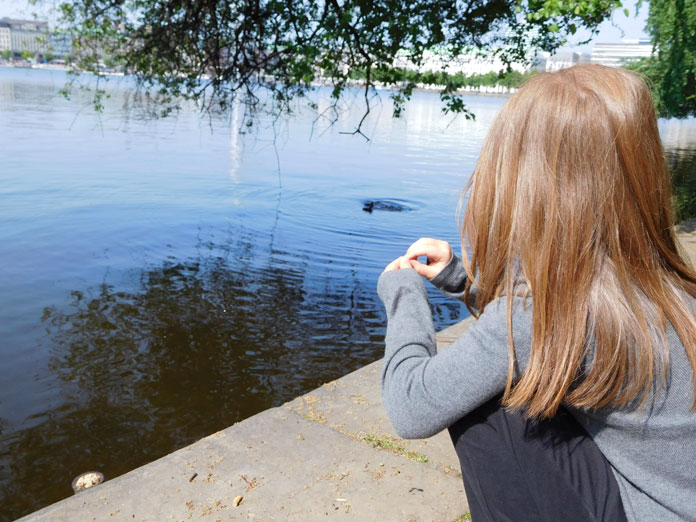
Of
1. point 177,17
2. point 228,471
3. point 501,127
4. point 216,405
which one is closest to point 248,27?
point 177,17

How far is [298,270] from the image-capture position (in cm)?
930

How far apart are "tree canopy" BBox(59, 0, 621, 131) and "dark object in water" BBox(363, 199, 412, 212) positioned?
5.19 meters

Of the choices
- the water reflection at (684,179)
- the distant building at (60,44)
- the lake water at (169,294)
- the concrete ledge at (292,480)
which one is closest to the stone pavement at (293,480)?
the concrete ledge at (292,480)

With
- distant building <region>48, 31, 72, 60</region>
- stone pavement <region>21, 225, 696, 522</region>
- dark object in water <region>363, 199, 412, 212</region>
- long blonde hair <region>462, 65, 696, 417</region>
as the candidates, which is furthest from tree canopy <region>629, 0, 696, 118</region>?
long blonde hair <region>462, 65, 696, 417</region>

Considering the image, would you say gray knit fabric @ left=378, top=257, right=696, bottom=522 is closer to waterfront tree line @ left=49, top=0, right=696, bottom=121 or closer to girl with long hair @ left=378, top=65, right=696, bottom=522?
girl with long hair @ left=378, top=65, right=696, bottom=522

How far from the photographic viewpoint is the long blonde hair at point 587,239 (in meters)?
1.42

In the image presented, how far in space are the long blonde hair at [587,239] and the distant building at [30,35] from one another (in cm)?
738

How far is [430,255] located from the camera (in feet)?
6.48

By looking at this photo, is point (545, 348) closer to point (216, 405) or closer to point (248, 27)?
point (216, 405)

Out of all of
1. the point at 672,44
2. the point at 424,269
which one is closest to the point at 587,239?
the point at 424,269

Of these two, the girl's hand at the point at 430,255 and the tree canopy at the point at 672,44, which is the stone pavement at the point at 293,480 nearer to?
the girl's hand at the point at 430,255

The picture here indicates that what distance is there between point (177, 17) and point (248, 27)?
3.24 ft

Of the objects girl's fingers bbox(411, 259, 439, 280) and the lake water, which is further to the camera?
the lake water

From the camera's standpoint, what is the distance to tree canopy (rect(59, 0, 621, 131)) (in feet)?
23.4
